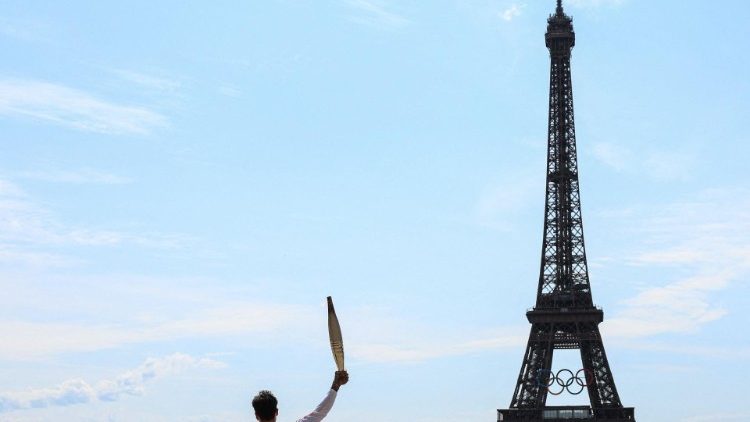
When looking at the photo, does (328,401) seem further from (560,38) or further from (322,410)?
(560,38)

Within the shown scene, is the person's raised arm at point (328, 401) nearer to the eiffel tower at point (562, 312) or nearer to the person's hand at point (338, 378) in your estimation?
the person's hand at point (338, 378)

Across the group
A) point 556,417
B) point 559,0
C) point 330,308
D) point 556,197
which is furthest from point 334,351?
point 559,0

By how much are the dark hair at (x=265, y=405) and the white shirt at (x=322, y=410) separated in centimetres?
40

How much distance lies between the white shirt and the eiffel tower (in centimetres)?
16020

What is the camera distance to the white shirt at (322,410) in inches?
471

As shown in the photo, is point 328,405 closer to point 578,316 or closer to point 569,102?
point 578,316

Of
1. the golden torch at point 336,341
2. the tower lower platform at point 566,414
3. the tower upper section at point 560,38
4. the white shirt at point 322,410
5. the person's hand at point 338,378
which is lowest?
the white shirt at point 322,410

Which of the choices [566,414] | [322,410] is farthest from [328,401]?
[566,414]

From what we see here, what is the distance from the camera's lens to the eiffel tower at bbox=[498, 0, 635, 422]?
563 feet

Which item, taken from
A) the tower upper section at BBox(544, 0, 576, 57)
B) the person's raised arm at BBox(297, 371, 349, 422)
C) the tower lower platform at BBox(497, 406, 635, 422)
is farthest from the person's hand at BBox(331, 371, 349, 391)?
the tower upper section at BBox(544, 0, 576, 57)

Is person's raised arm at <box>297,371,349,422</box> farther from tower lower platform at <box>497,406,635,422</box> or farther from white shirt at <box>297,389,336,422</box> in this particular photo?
tower lower platform at <box>497,406,635,422</box>

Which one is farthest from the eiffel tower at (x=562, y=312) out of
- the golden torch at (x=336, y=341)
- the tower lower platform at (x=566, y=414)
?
the golden torch at (x=336, y=341)

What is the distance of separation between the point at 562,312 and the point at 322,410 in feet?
542

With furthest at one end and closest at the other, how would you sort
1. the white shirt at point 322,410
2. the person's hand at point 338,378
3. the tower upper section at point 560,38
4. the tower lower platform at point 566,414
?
the tower upper section at point 560,38 < the tower lower platform at point 566,414 < the person's hand at point 338,378 < the white shirt at point 322,410
